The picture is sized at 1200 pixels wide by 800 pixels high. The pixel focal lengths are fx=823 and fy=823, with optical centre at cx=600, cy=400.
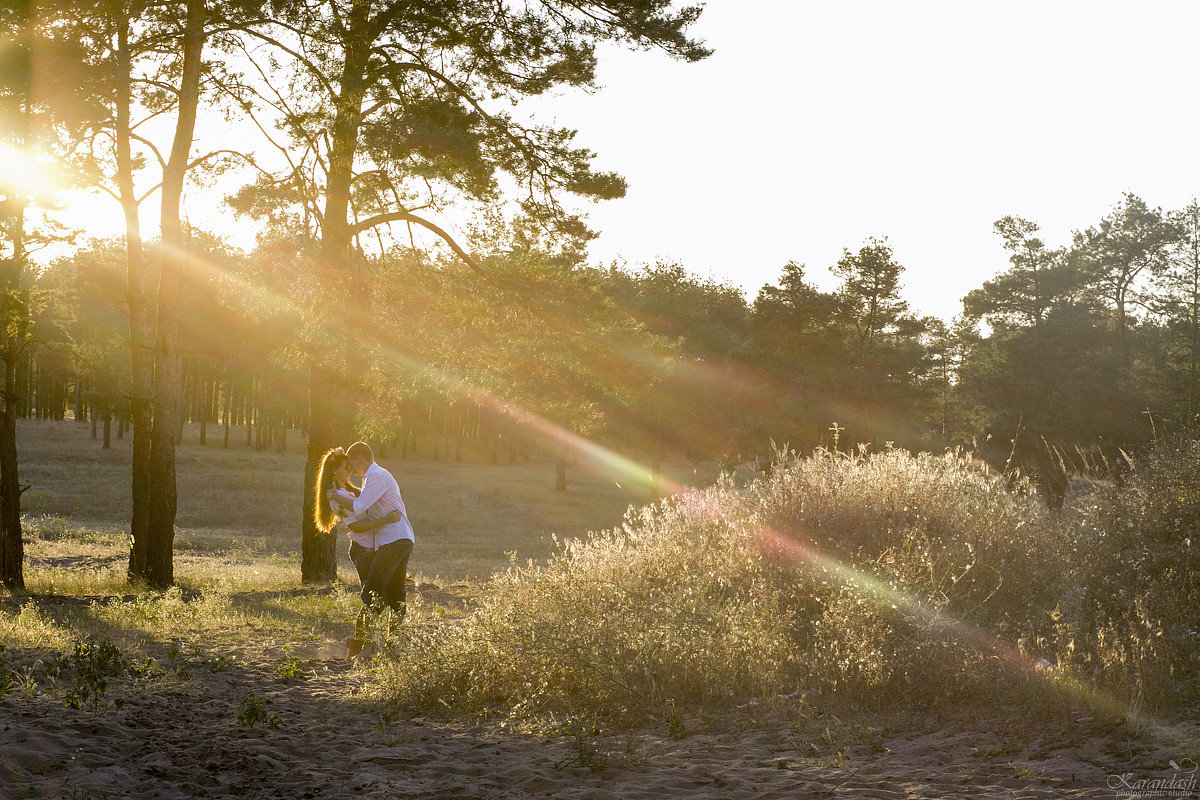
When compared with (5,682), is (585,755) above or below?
below

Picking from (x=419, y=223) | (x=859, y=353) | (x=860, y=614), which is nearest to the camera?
(x=860, y=614)

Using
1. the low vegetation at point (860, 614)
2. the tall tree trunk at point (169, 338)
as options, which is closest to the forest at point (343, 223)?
the tall tree trunk at point (169, 338)

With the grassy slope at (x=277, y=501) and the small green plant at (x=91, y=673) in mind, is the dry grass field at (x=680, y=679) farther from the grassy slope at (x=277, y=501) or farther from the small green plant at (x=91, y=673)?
the grassy slope at (x=277, y=501)

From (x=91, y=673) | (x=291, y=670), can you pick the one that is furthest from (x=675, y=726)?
(x=91, y=673)

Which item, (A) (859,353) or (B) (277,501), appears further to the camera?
(A) (859,353)

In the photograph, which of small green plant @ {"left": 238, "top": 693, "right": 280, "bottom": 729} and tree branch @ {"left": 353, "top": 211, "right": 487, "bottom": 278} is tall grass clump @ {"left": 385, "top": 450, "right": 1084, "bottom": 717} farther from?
tree branch @ {"left": 353, "top": 211, "right": 487, "bottom": 278}

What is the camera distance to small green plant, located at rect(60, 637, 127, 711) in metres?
4.89

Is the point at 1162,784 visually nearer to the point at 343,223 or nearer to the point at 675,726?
the point at 675,726

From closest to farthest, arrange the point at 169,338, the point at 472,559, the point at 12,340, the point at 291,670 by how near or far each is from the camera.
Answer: the point at 291,670 < the point at 169,338 < the point at 12,340 < the point at 472,559

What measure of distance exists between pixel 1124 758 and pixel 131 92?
14.8m

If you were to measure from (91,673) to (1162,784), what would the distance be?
5818 mm

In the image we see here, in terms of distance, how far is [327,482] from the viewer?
313 inches

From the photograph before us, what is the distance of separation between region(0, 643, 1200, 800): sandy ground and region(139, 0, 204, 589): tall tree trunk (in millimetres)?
7160

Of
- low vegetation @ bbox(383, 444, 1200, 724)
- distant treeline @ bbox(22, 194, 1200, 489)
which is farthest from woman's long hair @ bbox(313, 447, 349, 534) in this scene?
distant treeline @ bbox(22, 194, 1200, 489)
